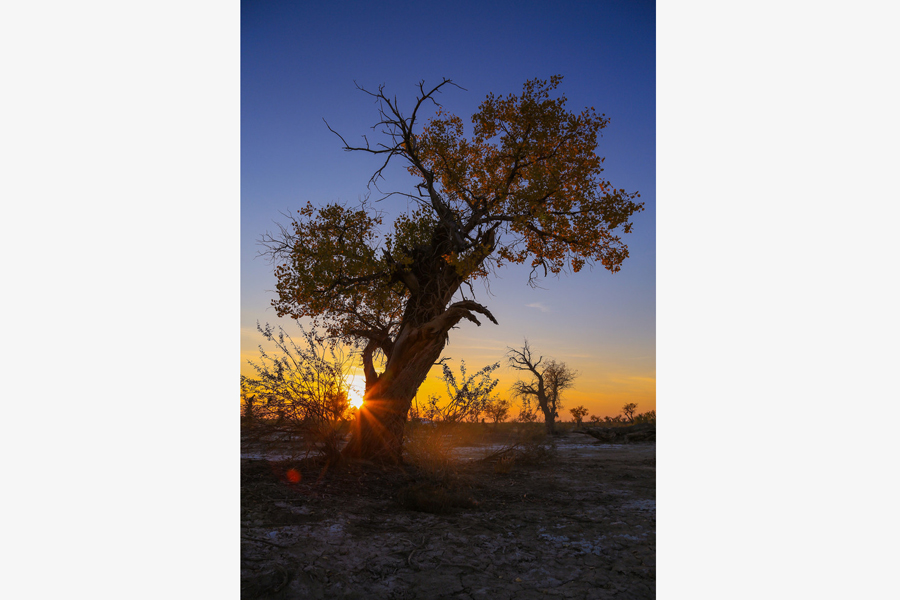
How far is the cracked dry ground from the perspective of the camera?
3.04 m

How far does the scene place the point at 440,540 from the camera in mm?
3885

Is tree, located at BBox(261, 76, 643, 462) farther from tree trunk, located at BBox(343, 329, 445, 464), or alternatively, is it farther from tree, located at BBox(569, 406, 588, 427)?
tree, located at BBox(569, 406, 588, 427)

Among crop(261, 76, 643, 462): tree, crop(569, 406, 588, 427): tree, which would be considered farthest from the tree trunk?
crop(569, 406, 588, 427): tree

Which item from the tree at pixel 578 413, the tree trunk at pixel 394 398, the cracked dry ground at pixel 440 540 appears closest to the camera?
the cracked dry ground at pixel 440 540

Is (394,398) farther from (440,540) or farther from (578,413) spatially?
(578,413)

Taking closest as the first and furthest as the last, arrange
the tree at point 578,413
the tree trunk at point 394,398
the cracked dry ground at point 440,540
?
the cracked dry ground at point 440,540
the tree trunk at point 394,398
the tree at point 578,413

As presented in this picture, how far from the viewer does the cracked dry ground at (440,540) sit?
3037 millimetres

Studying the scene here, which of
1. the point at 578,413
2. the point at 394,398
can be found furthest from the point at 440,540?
the point at 578,413

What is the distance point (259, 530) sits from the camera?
13.0ft

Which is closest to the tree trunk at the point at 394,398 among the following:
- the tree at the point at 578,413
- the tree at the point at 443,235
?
the tree at the point at 443,235

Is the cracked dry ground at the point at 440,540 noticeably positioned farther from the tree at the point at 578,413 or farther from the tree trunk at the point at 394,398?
the tree at the point at 578,413
